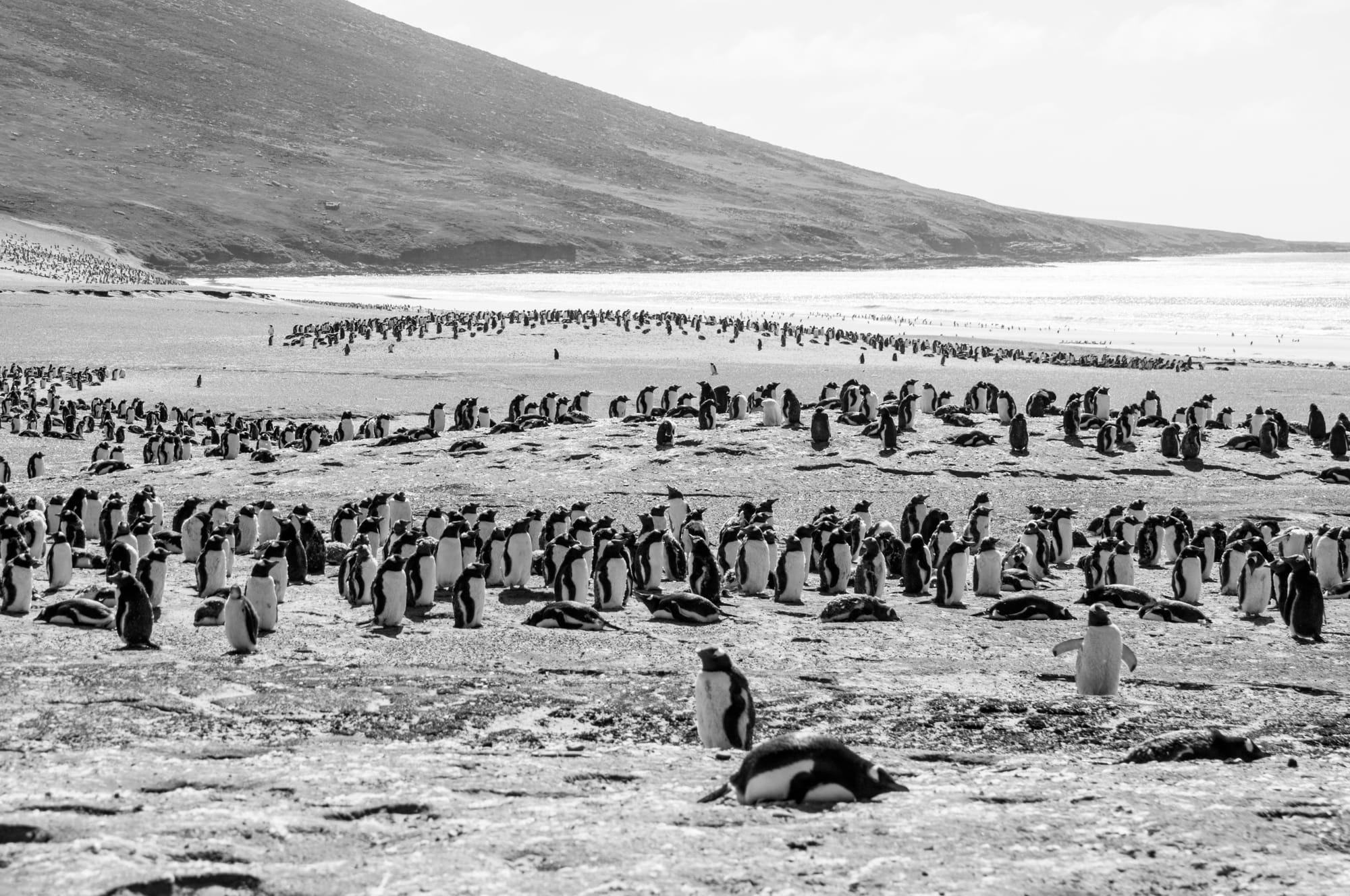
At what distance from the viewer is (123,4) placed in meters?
195

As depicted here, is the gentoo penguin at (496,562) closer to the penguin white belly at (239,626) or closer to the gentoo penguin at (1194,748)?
the penguin white belly at (239,626)

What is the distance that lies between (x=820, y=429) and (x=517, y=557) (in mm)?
9390

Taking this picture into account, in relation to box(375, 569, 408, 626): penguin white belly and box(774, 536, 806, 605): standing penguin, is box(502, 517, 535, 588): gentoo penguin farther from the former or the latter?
box(774, 536, 806, 605): standing penguin

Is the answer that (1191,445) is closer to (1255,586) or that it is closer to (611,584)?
(1255,586)

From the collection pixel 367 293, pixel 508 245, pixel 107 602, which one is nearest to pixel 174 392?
pixel 107 602

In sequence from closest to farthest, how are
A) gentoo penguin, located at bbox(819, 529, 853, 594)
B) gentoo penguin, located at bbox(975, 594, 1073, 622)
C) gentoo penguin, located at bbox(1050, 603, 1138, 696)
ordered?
gentoo penguin, located at bbox(1050, 603, 1138, 696), gentoo penguin, located at bbox(975, 594, 1073, 622), gentoo penguin, located at bbox(819, 529, 853, 594)

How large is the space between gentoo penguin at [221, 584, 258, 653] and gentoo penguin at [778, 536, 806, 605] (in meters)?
5.22

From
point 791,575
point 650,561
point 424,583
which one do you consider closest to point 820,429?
point 650,561

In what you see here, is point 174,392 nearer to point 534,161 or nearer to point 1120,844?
point 1120,844

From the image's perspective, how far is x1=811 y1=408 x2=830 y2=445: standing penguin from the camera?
2195 cm

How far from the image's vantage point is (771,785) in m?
6.18

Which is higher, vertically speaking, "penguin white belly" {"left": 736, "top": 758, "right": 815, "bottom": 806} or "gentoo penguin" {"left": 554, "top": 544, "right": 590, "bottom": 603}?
"penguin white belly" {"left": 736, "top": 758, "right": 815, "bottom": 806}

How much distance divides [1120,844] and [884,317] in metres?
79.5

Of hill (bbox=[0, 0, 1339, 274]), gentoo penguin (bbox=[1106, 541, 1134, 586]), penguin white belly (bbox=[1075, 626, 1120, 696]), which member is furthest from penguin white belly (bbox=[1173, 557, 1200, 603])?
hill (bbox=[0, 0, 1339, 274])
